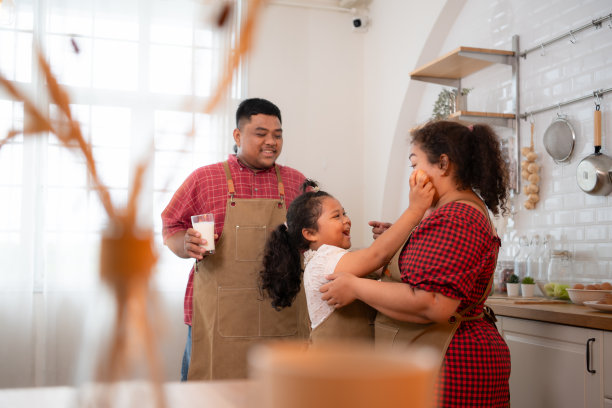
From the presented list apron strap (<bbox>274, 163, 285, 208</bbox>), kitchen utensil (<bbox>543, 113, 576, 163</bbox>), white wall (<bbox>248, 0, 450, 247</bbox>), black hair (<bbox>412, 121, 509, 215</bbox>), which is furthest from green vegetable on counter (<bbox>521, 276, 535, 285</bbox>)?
white wall (<bbox>248, 0, 450, 247</bbox>)

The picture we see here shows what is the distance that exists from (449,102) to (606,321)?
86.6 inches

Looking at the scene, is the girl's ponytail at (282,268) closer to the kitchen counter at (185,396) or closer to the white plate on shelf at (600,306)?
the white plate on shelf at (600,306)

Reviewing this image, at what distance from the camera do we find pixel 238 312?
2682 millimetres

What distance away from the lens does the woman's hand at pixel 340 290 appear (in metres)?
1.67

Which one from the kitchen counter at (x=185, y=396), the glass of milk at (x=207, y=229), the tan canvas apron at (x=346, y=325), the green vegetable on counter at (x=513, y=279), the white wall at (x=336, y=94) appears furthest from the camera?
the white wall at (x=336, y=94)

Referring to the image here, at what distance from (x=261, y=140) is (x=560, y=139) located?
1.59m

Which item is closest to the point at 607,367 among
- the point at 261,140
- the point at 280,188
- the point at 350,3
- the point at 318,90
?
the point at 280,188

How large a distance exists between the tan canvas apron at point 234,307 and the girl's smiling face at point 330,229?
0.65 metres

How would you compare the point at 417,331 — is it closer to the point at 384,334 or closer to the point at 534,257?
the point at 384,334

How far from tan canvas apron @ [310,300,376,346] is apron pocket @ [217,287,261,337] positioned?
0.88 meters

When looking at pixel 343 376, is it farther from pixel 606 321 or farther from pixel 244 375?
pixel 244 375

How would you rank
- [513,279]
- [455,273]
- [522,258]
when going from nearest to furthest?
[455,273], [513,279], [522,258]

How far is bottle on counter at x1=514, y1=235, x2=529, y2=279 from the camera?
3264 millimetres

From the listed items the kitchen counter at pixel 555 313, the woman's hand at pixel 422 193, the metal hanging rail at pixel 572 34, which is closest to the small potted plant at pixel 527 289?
the kitchen counter at pixel 555 313
